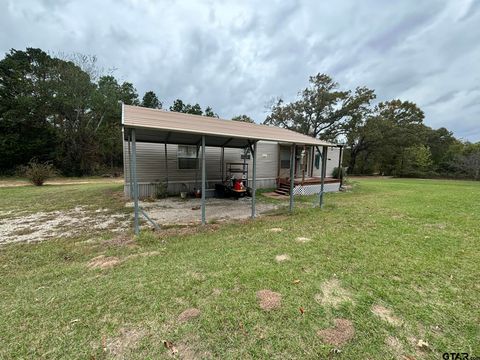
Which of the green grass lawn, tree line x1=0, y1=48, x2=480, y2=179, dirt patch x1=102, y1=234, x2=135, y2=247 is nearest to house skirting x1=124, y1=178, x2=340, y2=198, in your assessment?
the green grass lawn

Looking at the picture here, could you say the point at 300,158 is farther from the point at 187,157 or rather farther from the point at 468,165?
the point at 468,165

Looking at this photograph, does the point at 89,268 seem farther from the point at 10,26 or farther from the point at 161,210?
the point at 10,26

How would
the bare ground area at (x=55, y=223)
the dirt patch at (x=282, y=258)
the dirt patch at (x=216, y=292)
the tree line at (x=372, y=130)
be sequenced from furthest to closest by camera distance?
the tree line at (x=372, y=130) < the bare ground area at (x=55, y=223) < the dirt patch at (x=282, y=258) < the dirt patch at (x=216, y=292)

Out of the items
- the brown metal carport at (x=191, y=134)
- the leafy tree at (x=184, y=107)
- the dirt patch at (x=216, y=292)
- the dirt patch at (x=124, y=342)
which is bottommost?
the dirt patch at (x=124, y=342)

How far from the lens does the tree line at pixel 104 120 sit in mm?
22047

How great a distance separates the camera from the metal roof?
17.1 ft

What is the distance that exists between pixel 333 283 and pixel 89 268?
383 cm

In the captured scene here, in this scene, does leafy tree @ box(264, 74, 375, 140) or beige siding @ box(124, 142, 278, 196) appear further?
leafy tree @ box(264, 74, 375, 140)

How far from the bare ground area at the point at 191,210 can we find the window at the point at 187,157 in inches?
87.2

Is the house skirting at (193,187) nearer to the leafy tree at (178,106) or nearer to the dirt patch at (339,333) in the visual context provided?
the dirt patch at (339,333)

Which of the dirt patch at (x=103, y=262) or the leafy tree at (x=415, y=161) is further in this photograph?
the leafy tree at (x=415, y=161)

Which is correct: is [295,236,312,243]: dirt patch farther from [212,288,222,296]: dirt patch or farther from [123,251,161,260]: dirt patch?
[123,251,161,260]: dirt patch

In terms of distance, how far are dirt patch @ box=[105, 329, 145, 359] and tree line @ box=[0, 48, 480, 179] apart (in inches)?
1017

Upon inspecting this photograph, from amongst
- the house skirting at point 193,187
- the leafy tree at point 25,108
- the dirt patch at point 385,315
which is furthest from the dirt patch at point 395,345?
the leafy tree at point 25,108
